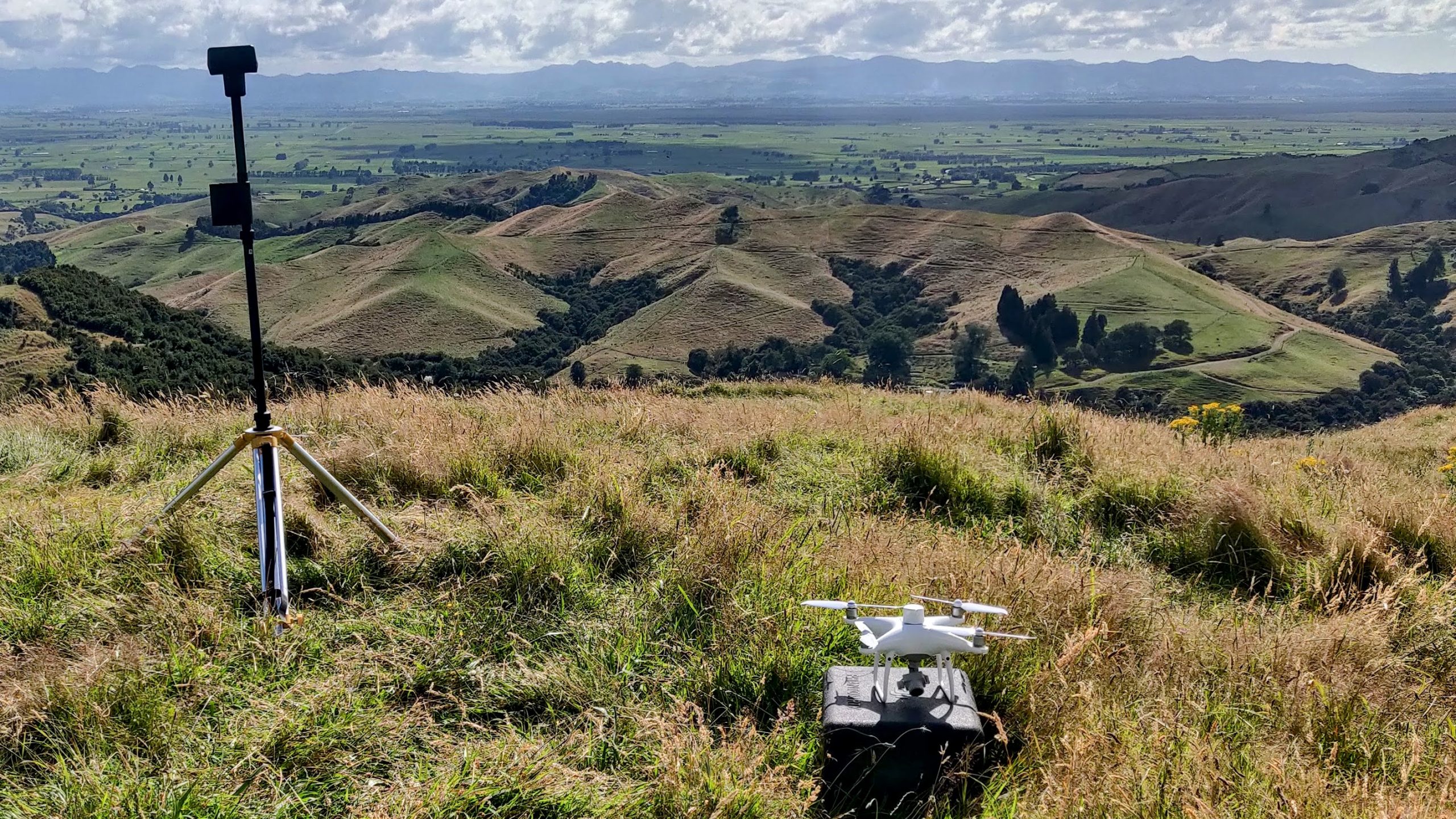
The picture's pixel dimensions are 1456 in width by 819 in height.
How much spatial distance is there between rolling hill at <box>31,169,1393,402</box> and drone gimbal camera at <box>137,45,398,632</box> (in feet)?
211

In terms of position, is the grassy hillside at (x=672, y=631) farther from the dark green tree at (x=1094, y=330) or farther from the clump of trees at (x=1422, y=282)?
the clump of trees at (x=1422, y=282)

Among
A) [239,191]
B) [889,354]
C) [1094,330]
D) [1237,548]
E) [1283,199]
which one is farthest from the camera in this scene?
[1283,199]

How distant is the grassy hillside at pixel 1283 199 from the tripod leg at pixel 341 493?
138701 mm

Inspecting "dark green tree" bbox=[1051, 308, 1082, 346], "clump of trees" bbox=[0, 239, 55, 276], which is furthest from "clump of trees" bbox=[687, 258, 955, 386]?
"clump of trees" bbox=[0, 239, 55, 276]

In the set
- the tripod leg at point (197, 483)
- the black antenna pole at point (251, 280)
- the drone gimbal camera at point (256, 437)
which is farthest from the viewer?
the tripod leg at point (197, 483)

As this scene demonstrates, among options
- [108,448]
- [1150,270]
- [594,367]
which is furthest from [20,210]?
[108,448]

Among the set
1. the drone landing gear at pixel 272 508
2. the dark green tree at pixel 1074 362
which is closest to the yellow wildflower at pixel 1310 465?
the drone landing gear at pixel 272 508

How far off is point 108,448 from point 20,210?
21264 cm

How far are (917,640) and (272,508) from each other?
2.65 m

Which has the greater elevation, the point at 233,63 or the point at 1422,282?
the point at 233,63

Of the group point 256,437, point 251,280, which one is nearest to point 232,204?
point 251,280

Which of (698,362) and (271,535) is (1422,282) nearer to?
(698,362)

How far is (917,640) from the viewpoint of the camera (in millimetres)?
2576

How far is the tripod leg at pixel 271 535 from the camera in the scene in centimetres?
333
